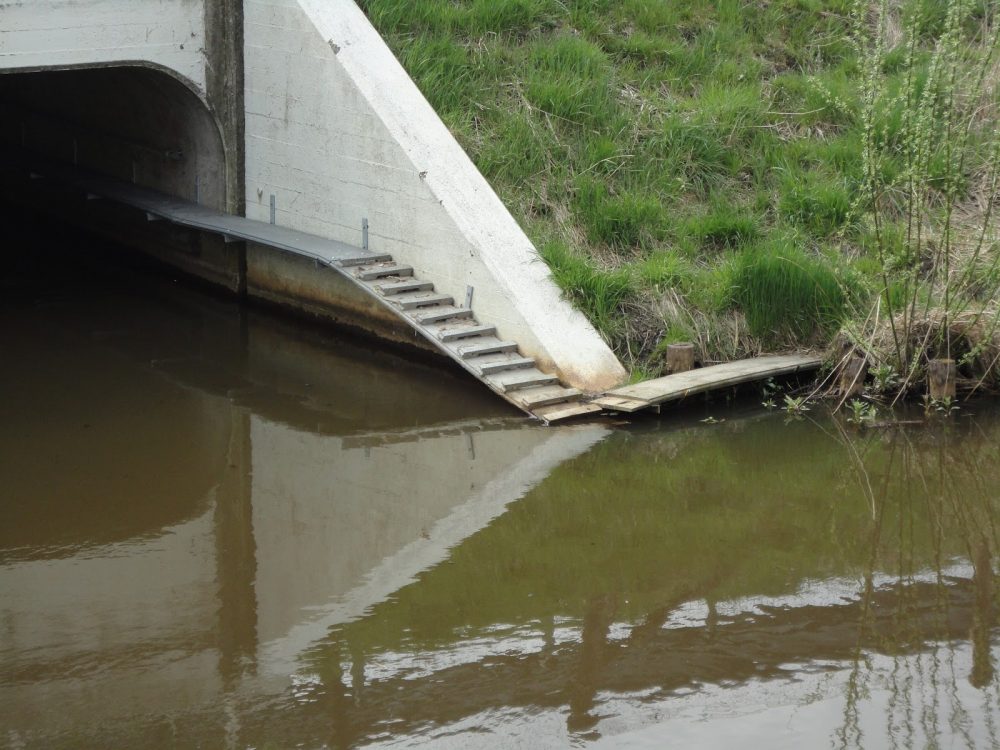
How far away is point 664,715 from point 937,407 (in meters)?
4.76

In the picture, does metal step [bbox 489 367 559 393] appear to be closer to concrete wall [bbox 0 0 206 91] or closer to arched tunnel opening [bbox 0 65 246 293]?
arched tunnel opening [bbox 0 65 246 293]

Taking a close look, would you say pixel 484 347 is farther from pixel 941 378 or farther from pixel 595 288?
pixel 941 378

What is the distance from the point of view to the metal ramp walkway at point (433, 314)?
8.84 meters

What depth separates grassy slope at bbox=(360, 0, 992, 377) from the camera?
950cm

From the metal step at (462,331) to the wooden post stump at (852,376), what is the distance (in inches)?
105

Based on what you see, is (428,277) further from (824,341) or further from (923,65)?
A: (923,65)

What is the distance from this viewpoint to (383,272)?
9.95m

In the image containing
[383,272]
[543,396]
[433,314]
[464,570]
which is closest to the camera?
[464,570]

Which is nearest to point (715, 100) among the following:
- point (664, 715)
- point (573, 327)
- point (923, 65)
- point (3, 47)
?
point (923, 65)

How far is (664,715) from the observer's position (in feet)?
16.3

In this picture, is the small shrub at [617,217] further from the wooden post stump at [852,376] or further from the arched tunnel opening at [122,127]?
the arched tunnel opening at [122,127]

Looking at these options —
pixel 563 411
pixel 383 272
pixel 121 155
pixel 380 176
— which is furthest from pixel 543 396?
pixel 121 155

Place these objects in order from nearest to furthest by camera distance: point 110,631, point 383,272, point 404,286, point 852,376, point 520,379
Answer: point 110,631, point 520,379, point 852,376, point 404,286, point 383,272

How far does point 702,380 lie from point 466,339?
1.83 meters
